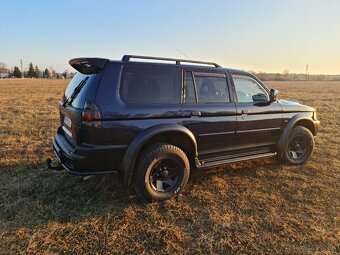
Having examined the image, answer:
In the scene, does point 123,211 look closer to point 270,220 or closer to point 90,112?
point 90,112

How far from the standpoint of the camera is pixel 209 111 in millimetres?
4492

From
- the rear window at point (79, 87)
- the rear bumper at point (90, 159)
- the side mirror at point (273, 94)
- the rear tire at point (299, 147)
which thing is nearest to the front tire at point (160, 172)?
the rear bumper at point (90, 159)

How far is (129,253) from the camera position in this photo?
10.1ft

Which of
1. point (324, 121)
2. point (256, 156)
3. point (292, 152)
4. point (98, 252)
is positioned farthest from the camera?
point (324, 121)

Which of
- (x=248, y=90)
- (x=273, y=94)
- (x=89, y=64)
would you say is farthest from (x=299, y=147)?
(x=89, y=64)

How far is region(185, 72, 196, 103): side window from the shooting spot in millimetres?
4361

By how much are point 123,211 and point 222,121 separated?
198 cm

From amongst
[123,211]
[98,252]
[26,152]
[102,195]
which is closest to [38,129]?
[26,152]

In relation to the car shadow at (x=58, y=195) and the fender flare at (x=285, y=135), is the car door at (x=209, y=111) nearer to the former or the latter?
the car shadow at (x=58, y=195)

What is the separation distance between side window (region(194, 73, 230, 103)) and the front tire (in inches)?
36.8

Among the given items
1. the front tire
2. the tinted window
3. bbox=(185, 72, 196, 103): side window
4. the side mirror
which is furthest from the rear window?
the side mirror

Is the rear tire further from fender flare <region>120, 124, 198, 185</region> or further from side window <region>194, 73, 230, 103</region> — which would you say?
fender flare <region>120, 124, 198, 185</region>

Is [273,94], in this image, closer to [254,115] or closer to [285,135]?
[254,115]

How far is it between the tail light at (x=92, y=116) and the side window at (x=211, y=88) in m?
1.57
